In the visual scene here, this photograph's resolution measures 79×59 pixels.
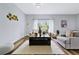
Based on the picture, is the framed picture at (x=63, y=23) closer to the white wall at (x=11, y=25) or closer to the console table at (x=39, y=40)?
the console table at (x=39, y=40)

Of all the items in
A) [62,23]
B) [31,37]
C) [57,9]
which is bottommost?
[31,37]

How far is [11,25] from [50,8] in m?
0.63

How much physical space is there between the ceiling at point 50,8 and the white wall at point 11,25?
0.10m

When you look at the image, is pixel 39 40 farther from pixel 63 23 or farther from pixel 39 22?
pixel 63 23

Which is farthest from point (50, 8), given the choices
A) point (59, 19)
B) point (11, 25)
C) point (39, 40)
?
point (11, 25)

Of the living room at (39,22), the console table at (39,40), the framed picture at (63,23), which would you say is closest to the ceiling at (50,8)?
the living room at (39,22)

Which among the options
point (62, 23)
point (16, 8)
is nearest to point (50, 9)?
point (62, 23)

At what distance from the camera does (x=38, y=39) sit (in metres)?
1.77

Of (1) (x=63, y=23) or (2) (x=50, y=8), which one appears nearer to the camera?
(2) (x=50, y=8)

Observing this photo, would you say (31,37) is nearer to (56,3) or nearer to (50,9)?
(50,9)

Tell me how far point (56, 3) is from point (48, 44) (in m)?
0.67

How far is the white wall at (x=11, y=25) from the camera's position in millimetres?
1598

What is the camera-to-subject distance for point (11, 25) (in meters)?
1.69

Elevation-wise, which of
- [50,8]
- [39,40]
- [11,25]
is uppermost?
[50,8]
